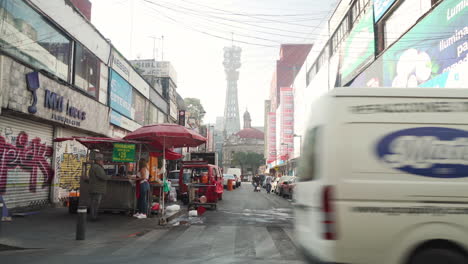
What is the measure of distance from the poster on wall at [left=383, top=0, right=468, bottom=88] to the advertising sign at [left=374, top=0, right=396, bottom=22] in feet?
9.05

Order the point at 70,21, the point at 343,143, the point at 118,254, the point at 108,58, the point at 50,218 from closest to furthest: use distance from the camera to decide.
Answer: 1. the point at 343,143
2. the point at 118,254
3. the point at 50,218
4. the point at 70,21
5. the point at 108,58

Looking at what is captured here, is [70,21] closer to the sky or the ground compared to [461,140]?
closer to the sky

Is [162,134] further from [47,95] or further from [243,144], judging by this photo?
[243,144]

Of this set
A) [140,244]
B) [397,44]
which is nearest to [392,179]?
[140,244]

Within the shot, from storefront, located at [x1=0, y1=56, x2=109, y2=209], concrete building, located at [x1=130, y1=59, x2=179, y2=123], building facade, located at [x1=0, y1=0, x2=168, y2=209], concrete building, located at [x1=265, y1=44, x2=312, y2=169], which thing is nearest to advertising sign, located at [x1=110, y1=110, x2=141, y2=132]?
building facade, located at [x1=0, y1=0, x2=168, y2=209]

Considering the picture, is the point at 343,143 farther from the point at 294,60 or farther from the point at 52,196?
the point at 294,60

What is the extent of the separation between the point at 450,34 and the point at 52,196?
16.6 metres

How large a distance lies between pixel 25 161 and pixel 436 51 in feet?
53.5

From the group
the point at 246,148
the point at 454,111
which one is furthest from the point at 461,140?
the point at 246,148

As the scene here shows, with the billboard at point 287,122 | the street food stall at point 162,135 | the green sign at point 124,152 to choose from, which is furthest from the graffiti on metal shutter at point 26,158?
the billboard at point 287,122

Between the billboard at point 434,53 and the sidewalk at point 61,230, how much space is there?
11914 mm

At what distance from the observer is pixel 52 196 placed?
603 inches

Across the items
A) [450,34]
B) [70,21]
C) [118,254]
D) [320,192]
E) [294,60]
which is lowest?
[118,254]

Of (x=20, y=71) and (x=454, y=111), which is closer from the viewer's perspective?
(x=454, y=111)
